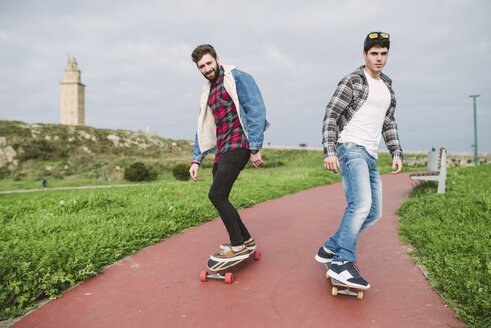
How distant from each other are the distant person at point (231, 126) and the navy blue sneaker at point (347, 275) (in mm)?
879

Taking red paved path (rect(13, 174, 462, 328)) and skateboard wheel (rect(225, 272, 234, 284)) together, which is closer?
red paved path (rect(13, 174, 462, 328))

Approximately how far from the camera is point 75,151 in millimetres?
39156

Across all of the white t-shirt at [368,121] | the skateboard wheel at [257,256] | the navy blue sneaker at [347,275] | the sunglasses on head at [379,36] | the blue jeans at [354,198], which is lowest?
the skateboard wheel at [257,256]

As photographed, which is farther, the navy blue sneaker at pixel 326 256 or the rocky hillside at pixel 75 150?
the rocky hillside at pixel 75 150

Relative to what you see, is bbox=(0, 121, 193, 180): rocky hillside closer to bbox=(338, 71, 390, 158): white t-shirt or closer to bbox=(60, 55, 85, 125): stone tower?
bbox=(60, 55, 85, 125): stone tower

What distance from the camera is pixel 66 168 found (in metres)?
33.8

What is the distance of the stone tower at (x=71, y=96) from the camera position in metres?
59.6

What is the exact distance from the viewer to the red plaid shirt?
309cm

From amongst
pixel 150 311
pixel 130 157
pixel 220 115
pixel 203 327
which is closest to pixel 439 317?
pixel 203 327

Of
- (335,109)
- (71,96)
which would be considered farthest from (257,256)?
(71,96)

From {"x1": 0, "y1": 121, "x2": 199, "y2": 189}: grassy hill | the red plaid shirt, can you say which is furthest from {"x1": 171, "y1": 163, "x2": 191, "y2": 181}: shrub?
the red plaid shirt

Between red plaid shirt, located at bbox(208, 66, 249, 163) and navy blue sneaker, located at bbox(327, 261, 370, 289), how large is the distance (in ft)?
4.16

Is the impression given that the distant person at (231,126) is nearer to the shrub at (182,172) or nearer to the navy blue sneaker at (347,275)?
the navy blue sneaker at (347,275)

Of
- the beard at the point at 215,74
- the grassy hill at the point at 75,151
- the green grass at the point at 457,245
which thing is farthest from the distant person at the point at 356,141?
the grassy hill at the point at 75,151
